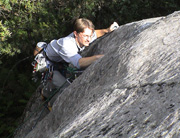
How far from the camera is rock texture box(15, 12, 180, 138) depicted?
192 centimetres

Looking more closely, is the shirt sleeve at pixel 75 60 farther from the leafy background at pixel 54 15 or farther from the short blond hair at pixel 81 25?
the leafy background at pixel 54 15

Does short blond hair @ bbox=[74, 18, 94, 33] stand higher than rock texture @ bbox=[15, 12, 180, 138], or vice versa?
short blond hair @ bbox=[74, 18, 94, 33]

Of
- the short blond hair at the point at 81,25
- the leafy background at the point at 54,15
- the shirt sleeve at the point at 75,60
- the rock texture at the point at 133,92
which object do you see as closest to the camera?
the rock texture at the point at 133,92

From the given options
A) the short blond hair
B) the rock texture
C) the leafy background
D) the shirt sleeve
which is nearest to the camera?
the rock texture

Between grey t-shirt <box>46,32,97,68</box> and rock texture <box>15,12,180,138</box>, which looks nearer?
rock texture <box>15,12,180,138</box>

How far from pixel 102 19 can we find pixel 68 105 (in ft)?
21.4

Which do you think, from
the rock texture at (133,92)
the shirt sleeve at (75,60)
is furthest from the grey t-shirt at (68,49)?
the rock texture at (133,92)

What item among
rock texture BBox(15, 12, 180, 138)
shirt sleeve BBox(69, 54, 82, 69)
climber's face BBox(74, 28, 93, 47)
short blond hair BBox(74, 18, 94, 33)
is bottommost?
rock texture BBox(15, 12, 180, 138)

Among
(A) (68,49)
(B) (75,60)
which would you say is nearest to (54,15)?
(A) (68,49)

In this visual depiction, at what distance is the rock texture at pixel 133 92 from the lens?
6.30 feet

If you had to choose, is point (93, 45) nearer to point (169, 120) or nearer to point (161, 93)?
point (161, 93)

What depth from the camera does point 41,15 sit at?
339 inches

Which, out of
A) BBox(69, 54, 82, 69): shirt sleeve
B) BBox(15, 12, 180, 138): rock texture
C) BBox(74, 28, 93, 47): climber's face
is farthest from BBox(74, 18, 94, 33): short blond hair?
BBox(15, 12, 180, 138): rock texture

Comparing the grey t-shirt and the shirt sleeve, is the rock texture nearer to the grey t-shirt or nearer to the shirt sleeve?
the shirt sleeve
